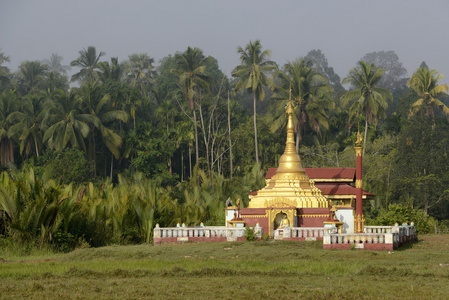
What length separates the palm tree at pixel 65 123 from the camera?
202 feet

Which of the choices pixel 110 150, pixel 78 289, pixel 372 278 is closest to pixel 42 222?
pixel 78 289

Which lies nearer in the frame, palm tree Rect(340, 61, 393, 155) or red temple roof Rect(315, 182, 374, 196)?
red temple roof Rect(315, 182, 374, 196)

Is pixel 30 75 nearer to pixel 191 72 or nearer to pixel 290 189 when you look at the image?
pixel 191 72

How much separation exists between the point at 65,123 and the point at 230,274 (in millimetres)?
43621

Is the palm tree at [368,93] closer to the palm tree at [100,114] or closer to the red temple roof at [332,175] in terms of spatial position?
the palm tree at [100,114]

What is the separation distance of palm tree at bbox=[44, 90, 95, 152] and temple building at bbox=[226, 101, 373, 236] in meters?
26.0

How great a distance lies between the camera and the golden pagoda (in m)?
36.2

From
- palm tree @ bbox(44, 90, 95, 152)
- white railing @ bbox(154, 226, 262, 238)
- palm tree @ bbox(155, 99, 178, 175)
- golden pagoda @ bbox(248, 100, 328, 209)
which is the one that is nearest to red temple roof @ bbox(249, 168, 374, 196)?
golden pagoda @ bbox(248, 100, 328, 209)

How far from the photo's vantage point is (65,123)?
62.3 meters

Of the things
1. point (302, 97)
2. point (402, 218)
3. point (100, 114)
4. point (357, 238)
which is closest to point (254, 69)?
point (302, 97)

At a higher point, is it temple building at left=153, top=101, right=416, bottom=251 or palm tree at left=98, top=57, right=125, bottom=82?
palm tree at left=98, top=57, right=125, bottom=82

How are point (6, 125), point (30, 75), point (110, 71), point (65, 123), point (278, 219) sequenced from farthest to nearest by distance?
point (30, 75) < point (110, 71) < point (6, 125) < point (65, 123) < point (278, 219)

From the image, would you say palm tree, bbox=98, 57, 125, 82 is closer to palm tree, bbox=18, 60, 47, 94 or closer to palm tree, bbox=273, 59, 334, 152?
palm tree, bbox=18, 60, 47, 94

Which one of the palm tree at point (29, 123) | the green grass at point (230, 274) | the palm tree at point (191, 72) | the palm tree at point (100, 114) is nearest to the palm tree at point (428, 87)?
the palm tree at point (191, 72)
